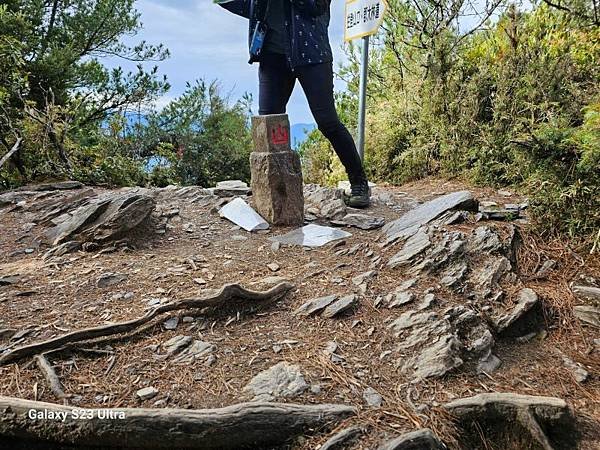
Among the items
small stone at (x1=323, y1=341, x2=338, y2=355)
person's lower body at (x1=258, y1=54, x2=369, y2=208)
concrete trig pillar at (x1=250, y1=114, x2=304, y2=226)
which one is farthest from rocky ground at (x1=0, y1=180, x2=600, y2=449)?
person's lower body at (x1=258, y1=54, x2=369, y2=208)

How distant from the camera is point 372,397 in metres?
1.89

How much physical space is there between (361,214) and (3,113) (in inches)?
200

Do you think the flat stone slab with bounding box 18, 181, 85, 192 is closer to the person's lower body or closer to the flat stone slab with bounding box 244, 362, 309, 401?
the person's lower body

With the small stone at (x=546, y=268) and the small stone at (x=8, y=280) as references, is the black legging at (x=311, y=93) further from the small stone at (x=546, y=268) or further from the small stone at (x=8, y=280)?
the small stone at (x=8, y=280)

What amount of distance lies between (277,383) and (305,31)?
2.67m

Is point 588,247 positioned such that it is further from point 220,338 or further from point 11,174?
point 11,174

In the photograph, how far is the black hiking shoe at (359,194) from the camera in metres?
4.23

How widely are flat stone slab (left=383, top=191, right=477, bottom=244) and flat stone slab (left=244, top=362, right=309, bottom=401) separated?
1463 millimetres

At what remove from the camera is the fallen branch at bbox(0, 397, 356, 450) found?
1.69m

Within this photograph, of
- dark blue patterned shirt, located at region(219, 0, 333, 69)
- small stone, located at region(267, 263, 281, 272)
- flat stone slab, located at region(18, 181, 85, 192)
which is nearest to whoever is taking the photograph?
small stone, located at region(267, 263, 281, 272)

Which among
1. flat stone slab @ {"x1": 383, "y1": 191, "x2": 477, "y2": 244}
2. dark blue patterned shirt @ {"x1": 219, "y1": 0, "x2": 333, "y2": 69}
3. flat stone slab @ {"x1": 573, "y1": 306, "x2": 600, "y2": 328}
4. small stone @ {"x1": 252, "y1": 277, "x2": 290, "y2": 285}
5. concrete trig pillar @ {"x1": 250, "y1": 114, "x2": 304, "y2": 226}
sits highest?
dark blue patterned shirt @ {"x1": 219, "y1": 0, "x2": 333, "y2": 69}

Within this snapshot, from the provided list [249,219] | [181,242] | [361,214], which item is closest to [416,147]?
[361,214]

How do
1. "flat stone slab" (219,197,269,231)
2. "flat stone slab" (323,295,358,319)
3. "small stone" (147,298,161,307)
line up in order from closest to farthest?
"flat stone slab" (323,295,358,319)
"small stone" (147,298,161,307)
"flat stone slab" (219,197,269,231)

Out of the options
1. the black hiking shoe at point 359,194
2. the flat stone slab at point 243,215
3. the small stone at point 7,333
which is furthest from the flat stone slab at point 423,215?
the small stone at point 7,333
